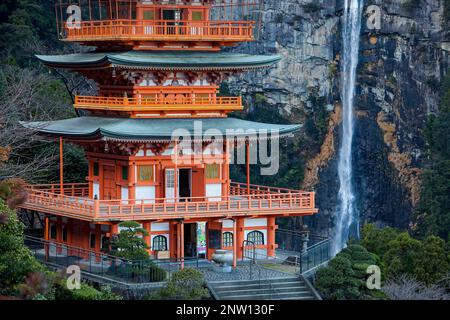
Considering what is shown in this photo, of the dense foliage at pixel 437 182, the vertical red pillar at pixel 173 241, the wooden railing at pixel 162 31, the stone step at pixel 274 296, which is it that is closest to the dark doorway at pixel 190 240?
the vertical red pillar at pixel 173 241

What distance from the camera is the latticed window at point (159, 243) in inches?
1709

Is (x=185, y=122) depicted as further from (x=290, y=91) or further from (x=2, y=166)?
(x=290, y=91)

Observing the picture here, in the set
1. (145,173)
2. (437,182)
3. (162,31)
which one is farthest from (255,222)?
(437,182)

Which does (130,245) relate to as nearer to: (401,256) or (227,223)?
(227,223)

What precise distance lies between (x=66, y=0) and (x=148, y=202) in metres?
33.3

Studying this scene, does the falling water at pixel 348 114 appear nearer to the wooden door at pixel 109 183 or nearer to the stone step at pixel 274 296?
the wooden door at pixel 109 183

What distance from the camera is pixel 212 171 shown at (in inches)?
1783

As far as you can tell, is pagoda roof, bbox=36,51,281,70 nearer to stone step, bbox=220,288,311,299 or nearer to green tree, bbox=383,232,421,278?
green tree, bbox=383,232,421,278

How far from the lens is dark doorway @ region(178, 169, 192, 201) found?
45500 millimetres

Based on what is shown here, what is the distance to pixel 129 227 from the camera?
41.7m

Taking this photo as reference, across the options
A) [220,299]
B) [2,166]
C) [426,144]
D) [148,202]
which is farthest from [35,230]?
[426,144]

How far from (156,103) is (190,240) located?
429cm

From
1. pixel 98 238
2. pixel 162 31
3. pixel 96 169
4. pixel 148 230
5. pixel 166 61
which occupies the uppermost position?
pixel 162 31

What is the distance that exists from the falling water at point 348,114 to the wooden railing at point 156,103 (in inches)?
1403
